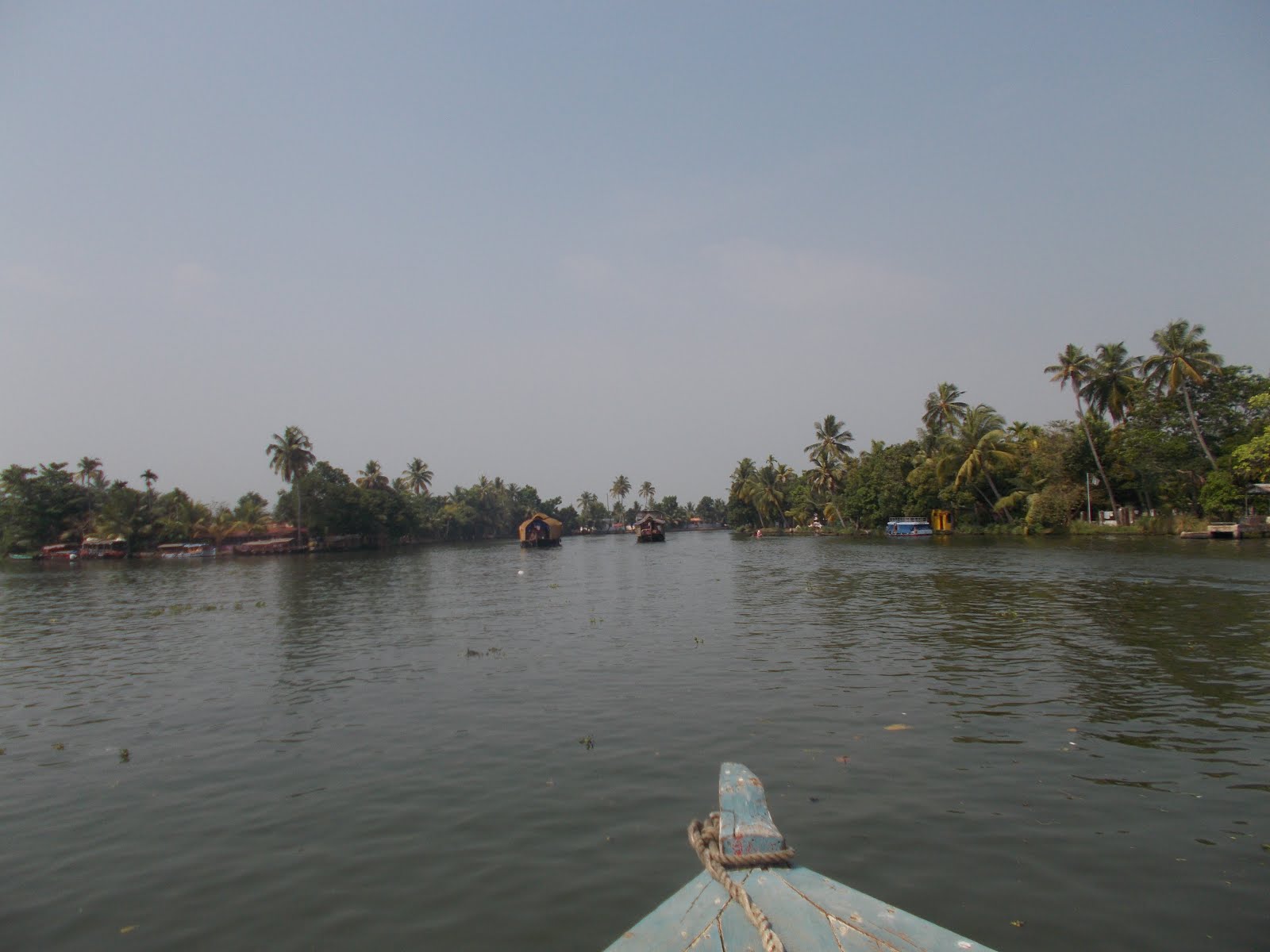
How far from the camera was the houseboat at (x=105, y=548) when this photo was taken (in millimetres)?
90750

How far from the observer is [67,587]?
46188 mm

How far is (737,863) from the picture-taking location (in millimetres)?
4953

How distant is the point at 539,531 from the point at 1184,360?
7764 centimetres

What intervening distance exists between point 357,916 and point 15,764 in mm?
8227

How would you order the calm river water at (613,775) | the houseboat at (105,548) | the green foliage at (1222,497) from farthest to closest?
the houseboat at (105,548), the green foliage at (1222,497), the calm river water at (613,775)

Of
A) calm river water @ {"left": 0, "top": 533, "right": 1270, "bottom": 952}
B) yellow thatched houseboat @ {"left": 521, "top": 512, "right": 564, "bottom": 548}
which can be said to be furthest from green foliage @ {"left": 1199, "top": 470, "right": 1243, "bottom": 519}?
yellow thatched houseboat @ {"left": 521, "top": 512, "right": 564, "bottom": 548}

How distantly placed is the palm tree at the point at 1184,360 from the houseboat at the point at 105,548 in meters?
114

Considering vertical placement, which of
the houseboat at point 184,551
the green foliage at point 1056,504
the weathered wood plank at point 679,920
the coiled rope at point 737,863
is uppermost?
the green foliage at point 1056,504

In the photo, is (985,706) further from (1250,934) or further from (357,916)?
(357,916)

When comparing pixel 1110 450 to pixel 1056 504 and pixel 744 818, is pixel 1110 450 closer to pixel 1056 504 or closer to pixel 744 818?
pixel 1056 504

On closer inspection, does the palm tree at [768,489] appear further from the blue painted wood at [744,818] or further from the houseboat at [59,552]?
the blue painted wood at [744,818]

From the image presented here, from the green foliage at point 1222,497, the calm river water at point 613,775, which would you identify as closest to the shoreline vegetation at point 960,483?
the green foliage at point 1222,497

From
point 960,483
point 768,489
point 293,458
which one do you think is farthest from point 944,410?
point 293,458

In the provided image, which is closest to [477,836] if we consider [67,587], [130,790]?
[130,790]
